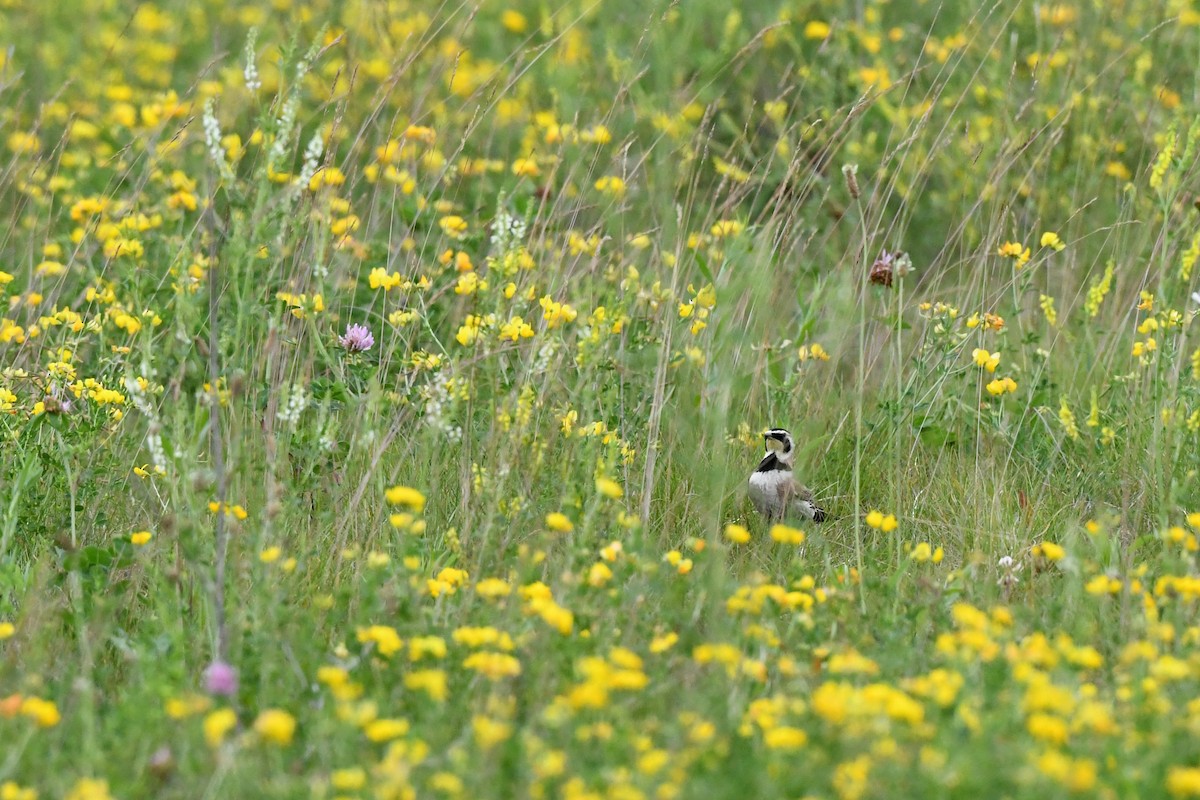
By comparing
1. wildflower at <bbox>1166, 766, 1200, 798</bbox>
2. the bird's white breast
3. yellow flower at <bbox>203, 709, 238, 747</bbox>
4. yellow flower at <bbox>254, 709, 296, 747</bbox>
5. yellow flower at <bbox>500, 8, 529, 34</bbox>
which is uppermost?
yellow flower at <bbox>500, 8, 529, 34</bbox>

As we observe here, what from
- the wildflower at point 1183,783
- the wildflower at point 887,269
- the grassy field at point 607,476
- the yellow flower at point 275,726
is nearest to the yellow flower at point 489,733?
the grassy field at point 607,476

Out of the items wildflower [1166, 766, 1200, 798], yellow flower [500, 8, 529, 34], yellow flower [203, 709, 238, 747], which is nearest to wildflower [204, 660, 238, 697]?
yellow flower [203, 709, 238, 747]

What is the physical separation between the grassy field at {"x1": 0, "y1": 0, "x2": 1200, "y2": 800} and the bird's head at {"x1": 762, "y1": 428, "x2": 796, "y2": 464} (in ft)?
0.42

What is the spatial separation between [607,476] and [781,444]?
78 cm

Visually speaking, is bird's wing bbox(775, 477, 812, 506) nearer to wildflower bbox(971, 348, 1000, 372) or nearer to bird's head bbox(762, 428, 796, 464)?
bird's head bbox(762, 428, 796, 464)

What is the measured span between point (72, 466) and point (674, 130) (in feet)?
6.93

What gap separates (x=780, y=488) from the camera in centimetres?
402

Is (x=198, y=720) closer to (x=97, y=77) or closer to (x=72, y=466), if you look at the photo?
(x=72, y=466)

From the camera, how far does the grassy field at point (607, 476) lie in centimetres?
248

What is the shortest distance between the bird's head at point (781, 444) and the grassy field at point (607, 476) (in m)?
0.13

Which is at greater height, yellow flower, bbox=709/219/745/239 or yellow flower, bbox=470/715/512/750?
yellow flower, bbox=709/219/745/239

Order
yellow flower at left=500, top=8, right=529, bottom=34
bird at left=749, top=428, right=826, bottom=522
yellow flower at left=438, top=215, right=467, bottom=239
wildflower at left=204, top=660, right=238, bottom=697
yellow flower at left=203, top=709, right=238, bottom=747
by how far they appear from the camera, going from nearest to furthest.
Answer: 1. yellow flower at left=203, top=709, right=238, bottom=747
2. wildflower at left=204, top=660, right=238, bottom=697
3. bird at left=749, top=428, right=826, bottom=522
4. yellow flower at left=438, top=215, right=467, bottom=239
5. yellow flower at left=500, top=8, right=529, bottom=34

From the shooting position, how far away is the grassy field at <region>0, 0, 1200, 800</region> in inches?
97.8

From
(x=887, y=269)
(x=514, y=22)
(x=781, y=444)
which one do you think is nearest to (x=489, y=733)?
(x=781, y=444)
